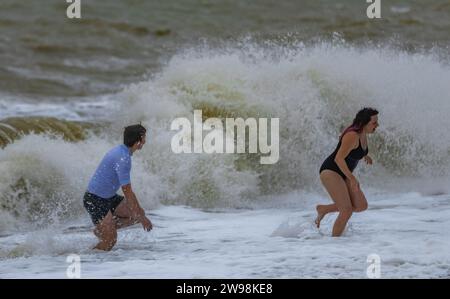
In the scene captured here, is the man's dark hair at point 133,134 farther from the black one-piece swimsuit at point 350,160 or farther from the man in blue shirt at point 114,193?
the black one-piece swimsuit at point 350,160

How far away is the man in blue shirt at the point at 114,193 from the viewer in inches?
297

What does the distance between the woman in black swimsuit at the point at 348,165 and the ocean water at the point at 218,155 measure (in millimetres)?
343

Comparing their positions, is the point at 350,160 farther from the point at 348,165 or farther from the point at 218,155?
the point at 218,155

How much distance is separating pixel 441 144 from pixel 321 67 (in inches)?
90.1

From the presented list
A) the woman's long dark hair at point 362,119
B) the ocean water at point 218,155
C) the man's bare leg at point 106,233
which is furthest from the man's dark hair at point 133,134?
the woman's long dark hair at point 362,119

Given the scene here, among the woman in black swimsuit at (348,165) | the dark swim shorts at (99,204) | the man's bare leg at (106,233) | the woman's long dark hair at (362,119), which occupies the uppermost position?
the woman's long dark hair at (362,119)

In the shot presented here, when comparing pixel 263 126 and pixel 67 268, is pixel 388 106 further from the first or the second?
pixel 67 268

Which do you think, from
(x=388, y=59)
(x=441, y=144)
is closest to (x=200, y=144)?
(x=441, y=144)

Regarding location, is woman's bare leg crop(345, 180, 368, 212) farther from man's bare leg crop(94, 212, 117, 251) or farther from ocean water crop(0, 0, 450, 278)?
man's bare leg crop(94, 212, 117, 251)

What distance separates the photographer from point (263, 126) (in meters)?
13.5

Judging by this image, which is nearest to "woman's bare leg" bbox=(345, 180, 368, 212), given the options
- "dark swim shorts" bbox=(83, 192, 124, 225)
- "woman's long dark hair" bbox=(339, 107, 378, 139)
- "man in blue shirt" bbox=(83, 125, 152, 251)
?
"woman's long dark hair" bbox=(339, 107, 378, 139)
